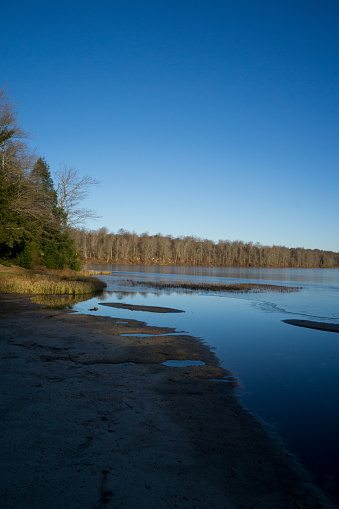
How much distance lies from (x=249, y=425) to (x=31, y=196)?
3012 centimetres

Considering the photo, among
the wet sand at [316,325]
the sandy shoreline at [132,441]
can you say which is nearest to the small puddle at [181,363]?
the sandy shoreline at [132,441]

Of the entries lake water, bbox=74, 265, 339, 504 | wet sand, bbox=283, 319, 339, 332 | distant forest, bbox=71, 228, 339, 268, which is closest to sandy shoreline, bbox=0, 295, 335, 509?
lake water, bbox=74, 265, 339, 504

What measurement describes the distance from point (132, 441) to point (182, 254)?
133537 millimetres

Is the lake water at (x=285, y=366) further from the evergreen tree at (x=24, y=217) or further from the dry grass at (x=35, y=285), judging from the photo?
the evergreen tree at (x=24, y=217)

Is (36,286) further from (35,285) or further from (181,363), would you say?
(181,363)

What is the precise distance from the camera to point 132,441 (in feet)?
16.8

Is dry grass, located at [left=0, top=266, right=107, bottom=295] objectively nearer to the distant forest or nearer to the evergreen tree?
the evergreen tree

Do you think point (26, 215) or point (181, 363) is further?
point (26, 215)

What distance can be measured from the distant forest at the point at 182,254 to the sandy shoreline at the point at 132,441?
350 feet

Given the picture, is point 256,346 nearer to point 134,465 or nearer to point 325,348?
point 325,348

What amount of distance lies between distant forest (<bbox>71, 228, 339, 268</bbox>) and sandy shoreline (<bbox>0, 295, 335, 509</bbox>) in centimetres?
10656

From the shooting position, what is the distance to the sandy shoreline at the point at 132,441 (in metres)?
3.96

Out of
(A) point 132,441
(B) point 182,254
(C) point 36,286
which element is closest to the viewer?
(A) point 132,441

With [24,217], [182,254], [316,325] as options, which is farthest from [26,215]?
[182,254]
